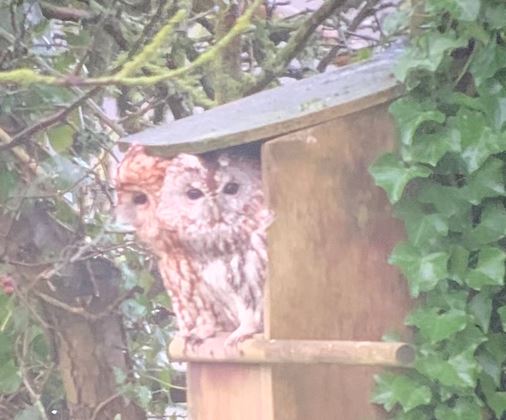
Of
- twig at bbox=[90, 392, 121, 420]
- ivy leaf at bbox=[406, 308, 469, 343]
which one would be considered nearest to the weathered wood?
ivy leaf at bbox=[406, 308, 469, 343]

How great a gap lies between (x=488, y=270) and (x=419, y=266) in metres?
0.06

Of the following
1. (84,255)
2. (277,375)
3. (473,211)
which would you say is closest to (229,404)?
(277,375)

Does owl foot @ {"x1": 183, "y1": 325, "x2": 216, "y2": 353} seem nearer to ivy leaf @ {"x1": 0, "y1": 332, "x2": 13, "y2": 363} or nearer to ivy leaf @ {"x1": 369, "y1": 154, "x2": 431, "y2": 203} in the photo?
ivy leaf @ {"x1": 369, "y1": 154, "x2": 431, "y2": 203}

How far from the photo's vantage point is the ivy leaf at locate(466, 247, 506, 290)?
0.96 m

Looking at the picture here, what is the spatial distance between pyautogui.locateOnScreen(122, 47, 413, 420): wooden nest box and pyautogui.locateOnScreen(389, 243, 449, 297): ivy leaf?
38 millimetres

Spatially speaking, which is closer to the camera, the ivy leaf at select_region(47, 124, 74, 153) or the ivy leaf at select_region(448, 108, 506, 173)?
the ivy leaf at select_region(448, 108, 506, 173)

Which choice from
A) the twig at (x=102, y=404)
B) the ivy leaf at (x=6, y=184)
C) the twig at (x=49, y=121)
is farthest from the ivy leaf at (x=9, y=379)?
the twig at (x=49, y=121)

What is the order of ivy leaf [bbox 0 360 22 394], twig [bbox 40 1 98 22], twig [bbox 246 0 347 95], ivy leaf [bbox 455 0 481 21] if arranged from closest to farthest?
ivy leaf [bbox 455 0 481 21] → twig [bbox 246 0 347 95] → twig [bbox 40 1 98 22] → ivy leaf [bbox 0 360 22 394]

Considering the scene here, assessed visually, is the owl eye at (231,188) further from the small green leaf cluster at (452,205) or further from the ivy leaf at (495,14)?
the ivy leaf at (495,14)

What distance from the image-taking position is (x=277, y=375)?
1021 millimetres

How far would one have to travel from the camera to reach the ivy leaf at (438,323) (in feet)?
3.16

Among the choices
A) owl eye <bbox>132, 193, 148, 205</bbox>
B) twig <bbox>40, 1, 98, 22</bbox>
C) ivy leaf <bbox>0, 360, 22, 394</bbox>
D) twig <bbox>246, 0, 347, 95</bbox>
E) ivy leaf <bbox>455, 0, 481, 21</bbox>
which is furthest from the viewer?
ivy leaf <bbox>0, 360, 22, 394</bbox>

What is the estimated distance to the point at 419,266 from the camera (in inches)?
38.2

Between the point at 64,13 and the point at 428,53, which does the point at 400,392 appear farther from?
the point at 64,13
